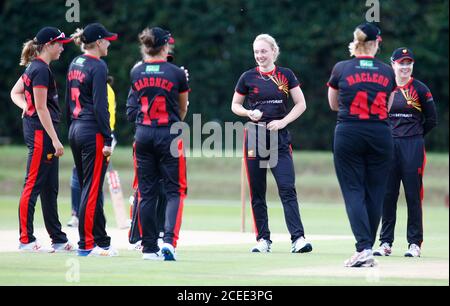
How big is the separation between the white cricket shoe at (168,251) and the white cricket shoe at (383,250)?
2.43 m

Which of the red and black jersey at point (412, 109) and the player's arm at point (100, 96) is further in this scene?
the red and black jersey at point (412, 109)

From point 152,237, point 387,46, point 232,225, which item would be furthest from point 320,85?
point 152,237

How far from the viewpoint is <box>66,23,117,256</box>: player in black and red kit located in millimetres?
10469

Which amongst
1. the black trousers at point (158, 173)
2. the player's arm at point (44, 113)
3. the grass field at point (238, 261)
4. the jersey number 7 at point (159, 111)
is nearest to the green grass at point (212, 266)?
the grass field at point (238, 261)

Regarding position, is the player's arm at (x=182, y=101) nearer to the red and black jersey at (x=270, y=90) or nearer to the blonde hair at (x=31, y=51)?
the red and black jersey at (x=270, y=90)

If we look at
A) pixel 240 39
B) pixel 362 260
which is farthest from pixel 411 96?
pixel 240 39

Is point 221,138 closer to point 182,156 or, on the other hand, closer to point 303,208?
point 303,208

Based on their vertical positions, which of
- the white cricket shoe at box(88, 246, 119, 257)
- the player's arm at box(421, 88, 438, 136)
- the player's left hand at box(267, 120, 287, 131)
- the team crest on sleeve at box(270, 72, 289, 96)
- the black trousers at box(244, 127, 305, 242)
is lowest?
the white cricket shoe at box(88, 246, 119, 257)

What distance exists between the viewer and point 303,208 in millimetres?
21344

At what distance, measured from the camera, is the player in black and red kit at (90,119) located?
10.5 meters

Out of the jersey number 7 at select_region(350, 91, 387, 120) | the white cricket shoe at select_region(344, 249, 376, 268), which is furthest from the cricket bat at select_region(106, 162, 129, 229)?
the jersey number 7 at select_region(350, 91, 387, 120)

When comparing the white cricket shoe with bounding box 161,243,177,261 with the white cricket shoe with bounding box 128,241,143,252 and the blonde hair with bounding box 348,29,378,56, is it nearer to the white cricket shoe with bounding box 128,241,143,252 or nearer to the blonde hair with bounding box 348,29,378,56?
the white cricket shoe with bounding box 128,241,143,252

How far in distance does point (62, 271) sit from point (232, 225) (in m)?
7.62

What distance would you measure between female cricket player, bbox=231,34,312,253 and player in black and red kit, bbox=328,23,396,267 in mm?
1730
